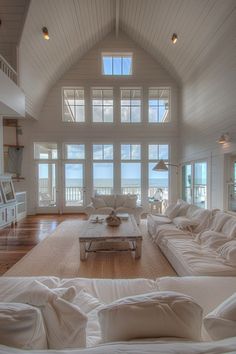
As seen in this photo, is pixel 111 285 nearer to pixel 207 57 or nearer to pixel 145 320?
pixel 145 320

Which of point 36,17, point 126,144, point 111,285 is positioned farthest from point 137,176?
point 111,285

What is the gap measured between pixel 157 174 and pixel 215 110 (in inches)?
142

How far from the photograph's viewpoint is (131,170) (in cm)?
791

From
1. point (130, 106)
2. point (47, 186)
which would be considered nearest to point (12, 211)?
point (47, 186)

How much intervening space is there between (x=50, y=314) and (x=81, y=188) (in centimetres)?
698

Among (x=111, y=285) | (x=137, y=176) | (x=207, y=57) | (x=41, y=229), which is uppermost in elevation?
(x=207, y=57)

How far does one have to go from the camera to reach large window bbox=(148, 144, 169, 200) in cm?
788

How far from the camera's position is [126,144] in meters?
7.86

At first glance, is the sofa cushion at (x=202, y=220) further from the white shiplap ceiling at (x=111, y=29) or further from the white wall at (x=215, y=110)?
the white shiplap ceiling at (x=111, y=29)

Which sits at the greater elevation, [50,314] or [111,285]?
[50,314]

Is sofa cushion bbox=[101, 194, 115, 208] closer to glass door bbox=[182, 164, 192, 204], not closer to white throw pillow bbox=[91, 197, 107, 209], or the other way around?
white throw pillow bbox=[91, 197, 107, 209]

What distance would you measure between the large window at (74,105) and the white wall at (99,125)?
9.2 inches

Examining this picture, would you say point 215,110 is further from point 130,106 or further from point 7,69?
point 7,69

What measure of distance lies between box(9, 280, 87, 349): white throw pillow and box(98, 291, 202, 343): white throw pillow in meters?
0.11
